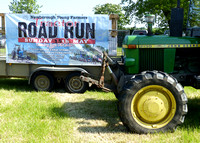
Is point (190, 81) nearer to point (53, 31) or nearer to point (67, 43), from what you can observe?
point (67, 43)

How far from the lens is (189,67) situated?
4785 millimetres

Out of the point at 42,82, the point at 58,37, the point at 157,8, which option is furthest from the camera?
the point at 157,8

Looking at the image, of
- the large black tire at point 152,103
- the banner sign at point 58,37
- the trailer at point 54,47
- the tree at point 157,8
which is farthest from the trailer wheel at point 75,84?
the tree at point 157,8

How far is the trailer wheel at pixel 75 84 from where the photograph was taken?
715 cm

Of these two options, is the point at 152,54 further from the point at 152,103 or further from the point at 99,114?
the point at 99,114

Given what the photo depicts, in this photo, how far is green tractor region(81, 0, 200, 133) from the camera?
154 inches

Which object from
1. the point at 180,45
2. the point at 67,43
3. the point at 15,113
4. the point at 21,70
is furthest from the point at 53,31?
the point at 180,45

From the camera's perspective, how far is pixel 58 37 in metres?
7.14

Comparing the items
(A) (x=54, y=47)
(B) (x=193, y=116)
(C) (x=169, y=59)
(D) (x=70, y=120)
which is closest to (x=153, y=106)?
(C) (x=169, y=59)

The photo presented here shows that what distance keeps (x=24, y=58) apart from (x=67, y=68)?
1459 millimetres

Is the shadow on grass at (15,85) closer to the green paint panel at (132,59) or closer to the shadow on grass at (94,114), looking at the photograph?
the shadow on grass at (94,114)

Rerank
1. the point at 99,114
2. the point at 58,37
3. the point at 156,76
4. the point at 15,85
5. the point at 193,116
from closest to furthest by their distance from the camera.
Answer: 1. the point at 156,76
2. the point at 193,116
3. the point at 99,114
4. the point at 58,37
5. the point at 15,85

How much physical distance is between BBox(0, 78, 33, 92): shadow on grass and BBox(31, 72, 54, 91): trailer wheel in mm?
399

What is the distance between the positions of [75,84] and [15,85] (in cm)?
244
